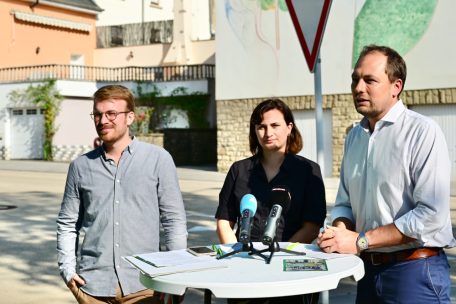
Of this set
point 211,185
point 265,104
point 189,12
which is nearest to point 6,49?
point 189,12

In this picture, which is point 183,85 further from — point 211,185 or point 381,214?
point 381,214

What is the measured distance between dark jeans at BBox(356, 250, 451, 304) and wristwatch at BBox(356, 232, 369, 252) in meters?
0.17

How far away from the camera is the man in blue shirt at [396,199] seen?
352 cm

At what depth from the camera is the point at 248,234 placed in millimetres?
3641

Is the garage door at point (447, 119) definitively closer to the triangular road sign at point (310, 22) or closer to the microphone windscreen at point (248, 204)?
the triangular road sign at point (310, 22)

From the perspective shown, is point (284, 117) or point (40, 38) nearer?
point (284, 117)

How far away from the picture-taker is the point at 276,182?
449cm

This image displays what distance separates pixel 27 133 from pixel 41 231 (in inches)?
949

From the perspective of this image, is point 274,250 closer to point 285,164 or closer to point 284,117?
point 285,164

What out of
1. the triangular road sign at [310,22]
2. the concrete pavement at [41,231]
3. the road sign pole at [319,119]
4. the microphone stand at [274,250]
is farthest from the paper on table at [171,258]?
the concrete pavement at [41,231]

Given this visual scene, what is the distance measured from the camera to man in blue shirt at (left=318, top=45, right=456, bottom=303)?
3523mm

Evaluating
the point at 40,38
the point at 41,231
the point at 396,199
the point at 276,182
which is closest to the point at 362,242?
the point at 396,199

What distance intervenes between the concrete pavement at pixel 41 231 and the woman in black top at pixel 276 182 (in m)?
2.66

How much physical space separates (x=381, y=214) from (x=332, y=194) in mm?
13819
